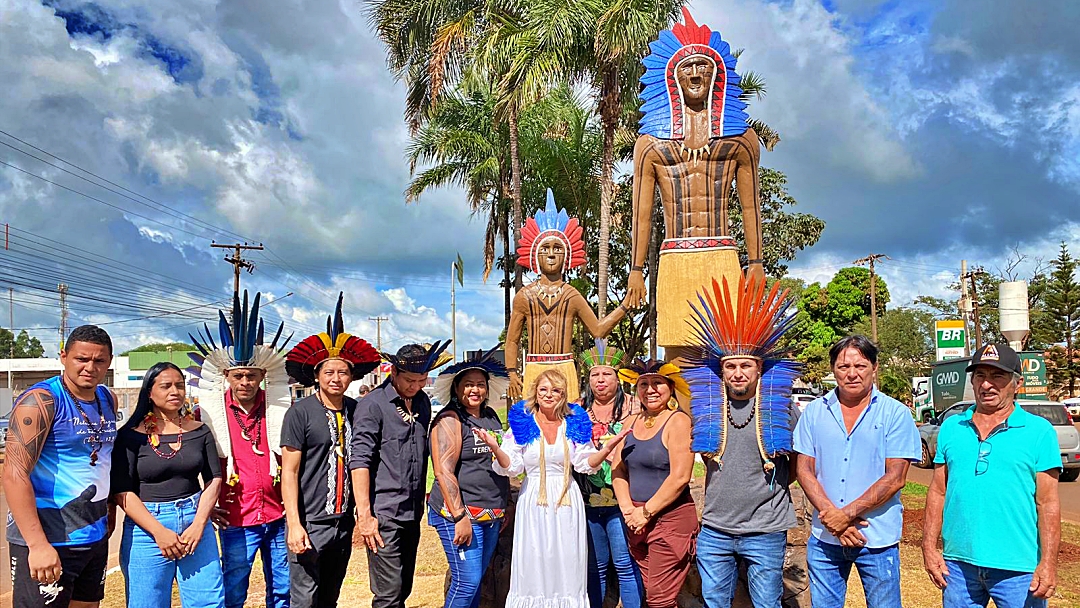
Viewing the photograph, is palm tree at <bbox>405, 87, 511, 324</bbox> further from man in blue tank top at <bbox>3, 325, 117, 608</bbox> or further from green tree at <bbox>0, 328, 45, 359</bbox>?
green tree at <bbox>0, 328, 45, 359</bbox>

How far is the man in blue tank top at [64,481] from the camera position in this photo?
10.7ft

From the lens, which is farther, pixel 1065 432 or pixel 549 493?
pixel 1065 432

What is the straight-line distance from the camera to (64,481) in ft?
11.2

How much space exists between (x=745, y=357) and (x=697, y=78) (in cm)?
298

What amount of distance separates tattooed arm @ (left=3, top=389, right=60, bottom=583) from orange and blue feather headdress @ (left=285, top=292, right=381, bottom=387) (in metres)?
1.29

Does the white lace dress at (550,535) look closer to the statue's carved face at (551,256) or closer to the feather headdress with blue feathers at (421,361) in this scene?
the feather headdress with blue feathers at (421,361)

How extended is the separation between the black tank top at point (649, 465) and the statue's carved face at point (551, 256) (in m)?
2.97

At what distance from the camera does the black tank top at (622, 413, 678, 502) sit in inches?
157

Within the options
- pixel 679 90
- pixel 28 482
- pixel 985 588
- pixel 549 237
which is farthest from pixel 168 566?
pixel 679 90

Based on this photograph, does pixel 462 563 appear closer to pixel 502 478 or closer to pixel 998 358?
pixel 502 478

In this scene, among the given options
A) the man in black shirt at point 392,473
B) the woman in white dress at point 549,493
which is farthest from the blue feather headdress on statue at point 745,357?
the man in black shirt at point 392,473

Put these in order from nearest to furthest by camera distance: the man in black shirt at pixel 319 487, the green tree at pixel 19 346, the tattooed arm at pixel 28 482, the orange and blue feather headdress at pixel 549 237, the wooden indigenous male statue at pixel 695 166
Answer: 1. the tattooed arm at pixel 28 482
2. the man in black shirt at pixel 319 487
3. the wooden indigenous male statue at pixel 695 166
4. the orange and blue feather headdress at pixel 549 237
5. the green tree at pixel 19 346

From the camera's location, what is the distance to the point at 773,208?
24.9 metres

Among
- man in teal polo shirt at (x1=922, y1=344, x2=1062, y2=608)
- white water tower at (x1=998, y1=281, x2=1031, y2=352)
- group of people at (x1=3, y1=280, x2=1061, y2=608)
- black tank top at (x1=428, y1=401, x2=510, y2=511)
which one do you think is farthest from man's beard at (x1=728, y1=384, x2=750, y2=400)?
white water tower at (x1=998, y1=281, x2=1031, y2=352)
